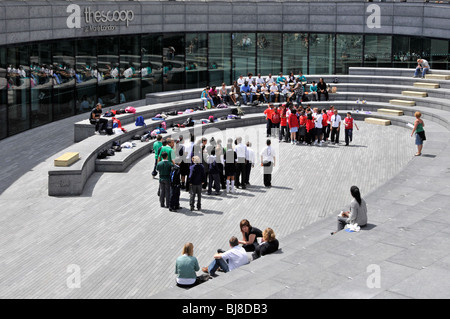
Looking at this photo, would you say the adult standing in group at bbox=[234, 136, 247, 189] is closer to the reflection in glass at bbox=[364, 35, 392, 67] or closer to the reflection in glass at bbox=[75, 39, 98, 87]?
the reflection in glass at bbox=[75, 39, 98, 87]

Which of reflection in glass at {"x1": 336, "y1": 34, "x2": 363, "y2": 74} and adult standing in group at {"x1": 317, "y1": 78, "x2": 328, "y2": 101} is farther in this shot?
reflection in glass at {"x1": 336, "y1": 34, "x2": 363, "y2": 74}

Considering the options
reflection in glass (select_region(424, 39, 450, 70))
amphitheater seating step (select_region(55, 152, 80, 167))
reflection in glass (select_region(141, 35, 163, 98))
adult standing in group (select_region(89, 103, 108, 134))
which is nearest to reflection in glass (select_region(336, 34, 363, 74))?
reflection in glass (select_region(424, 39, 450, 70))

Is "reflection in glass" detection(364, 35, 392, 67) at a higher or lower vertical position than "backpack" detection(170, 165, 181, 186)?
higher

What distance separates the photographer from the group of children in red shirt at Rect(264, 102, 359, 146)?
28.9m

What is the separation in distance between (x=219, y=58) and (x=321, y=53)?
6.08 meters

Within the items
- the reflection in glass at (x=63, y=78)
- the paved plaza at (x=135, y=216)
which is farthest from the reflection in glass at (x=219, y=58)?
the paved plaza at (x=135, y=216)

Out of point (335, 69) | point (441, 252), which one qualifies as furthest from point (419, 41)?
point (441, 252)

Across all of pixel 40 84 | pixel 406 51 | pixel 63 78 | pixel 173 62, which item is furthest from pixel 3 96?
pixel 406 51

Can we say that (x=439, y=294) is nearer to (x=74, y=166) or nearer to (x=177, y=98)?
(x=74, y=166)

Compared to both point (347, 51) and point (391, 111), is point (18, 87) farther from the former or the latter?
point (347, 51)

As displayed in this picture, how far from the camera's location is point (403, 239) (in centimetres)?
1480

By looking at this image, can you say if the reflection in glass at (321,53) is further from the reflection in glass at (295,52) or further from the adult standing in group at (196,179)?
the adult standing in group at (196,179)

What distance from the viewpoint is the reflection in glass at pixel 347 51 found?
39938mm

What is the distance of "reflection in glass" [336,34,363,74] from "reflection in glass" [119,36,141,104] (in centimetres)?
1199
